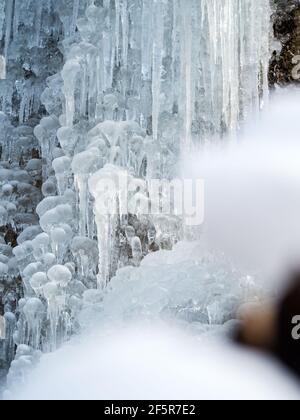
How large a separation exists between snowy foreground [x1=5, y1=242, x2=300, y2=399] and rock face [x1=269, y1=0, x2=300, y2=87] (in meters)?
1.43

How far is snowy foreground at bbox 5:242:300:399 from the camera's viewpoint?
4.84 m

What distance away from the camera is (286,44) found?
572 centimetres

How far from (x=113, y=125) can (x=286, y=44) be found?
138 centimetres

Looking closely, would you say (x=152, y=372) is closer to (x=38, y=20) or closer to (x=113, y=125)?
(x=113, y=125)

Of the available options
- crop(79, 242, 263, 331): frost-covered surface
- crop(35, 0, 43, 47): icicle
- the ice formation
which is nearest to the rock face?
the ice formation

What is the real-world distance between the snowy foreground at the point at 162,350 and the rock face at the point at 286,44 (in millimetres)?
1430

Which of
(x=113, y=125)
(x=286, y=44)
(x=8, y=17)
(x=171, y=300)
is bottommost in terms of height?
(x=171, y=300)

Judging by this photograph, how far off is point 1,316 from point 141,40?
7.02 feet

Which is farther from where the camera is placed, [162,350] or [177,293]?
[177,293]

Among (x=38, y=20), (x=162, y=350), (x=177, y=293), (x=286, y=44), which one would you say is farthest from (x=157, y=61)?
(x=162, y=350)

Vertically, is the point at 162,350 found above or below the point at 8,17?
below

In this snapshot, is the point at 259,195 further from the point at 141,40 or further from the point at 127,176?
the point at 141,40

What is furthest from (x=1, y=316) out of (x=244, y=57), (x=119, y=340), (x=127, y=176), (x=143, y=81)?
(x=244, y=57)

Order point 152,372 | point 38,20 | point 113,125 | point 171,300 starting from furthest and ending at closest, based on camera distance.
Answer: point 38,20 → point 113,125 → point 171,300 → point 152,372
